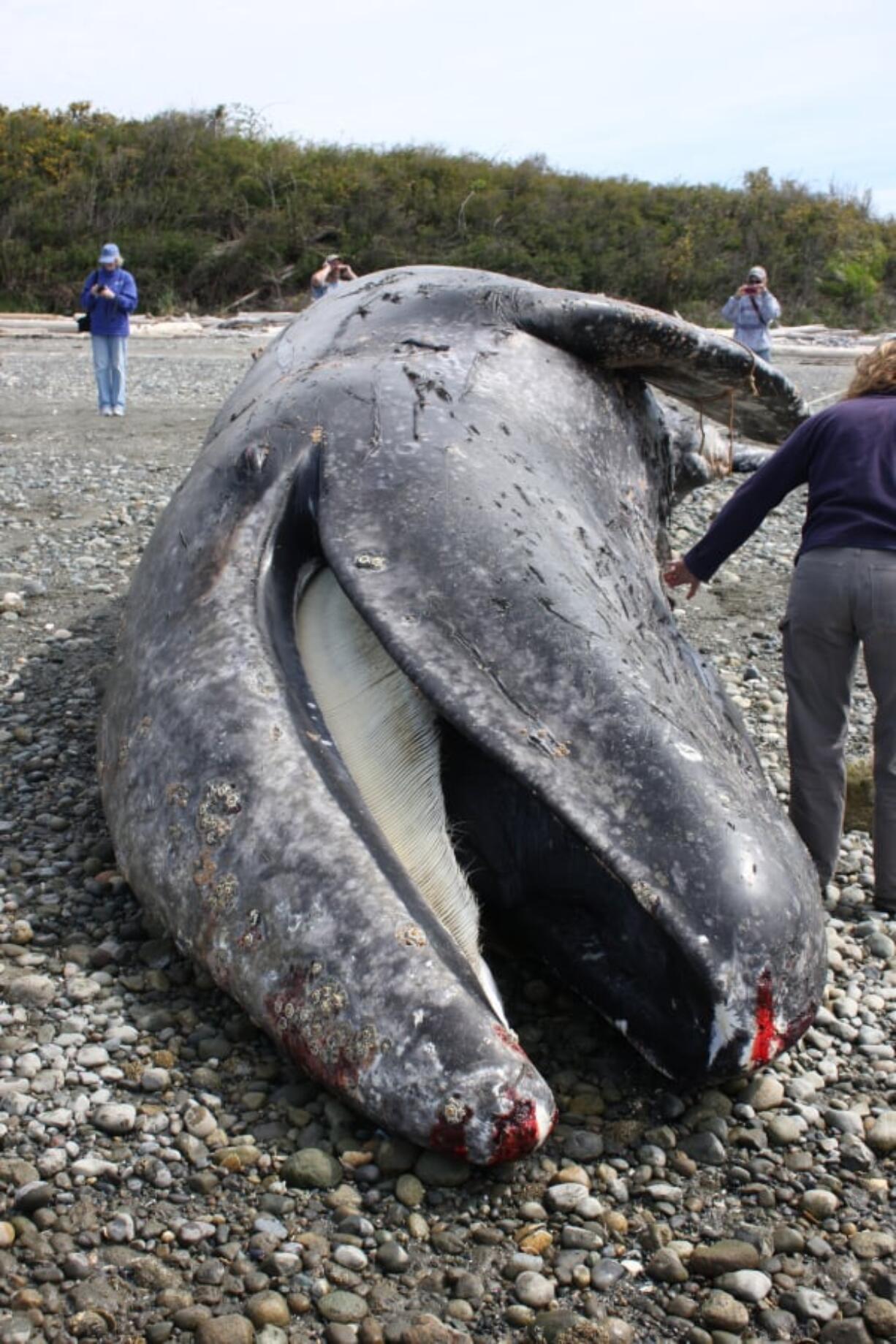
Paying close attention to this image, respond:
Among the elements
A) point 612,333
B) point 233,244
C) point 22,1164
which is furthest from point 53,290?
point 22,1164

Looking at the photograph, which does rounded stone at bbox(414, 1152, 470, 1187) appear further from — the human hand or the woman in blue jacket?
the woman in blue jacket

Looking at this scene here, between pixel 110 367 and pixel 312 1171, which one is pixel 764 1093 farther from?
pixel 110 367

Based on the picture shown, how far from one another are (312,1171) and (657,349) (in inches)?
131

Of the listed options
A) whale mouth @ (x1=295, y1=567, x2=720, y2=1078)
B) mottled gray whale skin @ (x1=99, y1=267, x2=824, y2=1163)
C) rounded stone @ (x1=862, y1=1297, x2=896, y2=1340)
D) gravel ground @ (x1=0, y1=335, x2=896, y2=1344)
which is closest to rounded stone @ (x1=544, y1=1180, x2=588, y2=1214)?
gravel ground @ (x1=0, y1=335, x2=896, y2=1344)

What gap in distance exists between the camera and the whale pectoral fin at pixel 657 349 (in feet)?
16.1

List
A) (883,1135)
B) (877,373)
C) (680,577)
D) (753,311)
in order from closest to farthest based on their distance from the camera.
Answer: (883,1135), (877,373), (680,577), (753,311)

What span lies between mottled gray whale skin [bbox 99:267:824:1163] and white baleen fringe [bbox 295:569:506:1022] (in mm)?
95

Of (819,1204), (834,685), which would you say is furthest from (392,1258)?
(834,685)

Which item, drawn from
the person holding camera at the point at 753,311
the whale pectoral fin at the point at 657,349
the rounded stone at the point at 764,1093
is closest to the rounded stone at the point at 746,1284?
the rounded stone at the point at 764,1093

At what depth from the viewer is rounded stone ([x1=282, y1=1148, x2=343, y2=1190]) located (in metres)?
3.00

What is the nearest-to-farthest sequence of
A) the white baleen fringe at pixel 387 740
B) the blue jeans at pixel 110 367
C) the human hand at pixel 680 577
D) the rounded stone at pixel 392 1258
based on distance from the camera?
the rounded stone at pixel 392 1258 → the white baleen fringe at pixel 387 740 → the human hand at pixel 680 577 → the blue jeans at pixel 110 367

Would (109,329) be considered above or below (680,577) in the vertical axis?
above

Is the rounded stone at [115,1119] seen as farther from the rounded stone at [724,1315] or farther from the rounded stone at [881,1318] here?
the rounded stone at [881,1318]

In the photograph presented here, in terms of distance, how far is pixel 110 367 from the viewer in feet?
42.7
